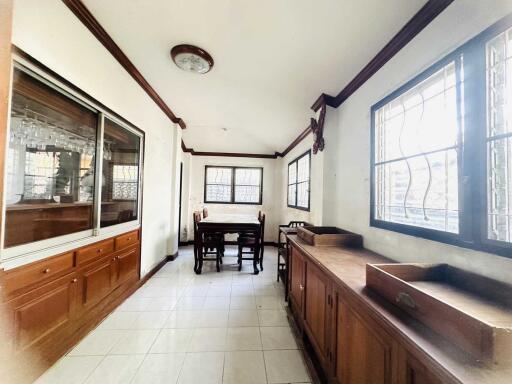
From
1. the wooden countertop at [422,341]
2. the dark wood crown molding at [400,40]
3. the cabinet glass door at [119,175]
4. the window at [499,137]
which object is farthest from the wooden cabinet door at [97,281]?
the dark wood crown molding at [400,40]

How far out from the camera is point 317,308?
1.61 meters

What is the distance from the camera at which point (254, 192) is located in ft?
19.7

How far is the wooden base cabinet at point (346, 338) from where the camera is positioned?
796mm

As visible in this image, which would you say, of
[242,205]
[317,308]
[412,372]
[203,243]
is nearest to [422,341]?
[412,372]

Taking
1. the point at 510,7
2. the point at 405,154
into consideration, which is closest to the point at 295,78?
the point at 405,154

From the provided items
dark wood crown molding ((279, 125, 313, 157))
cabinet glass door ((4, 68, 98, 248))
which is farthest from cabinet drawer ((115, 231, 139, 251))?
dark wood crown molding ((279, 125, 313, 157))

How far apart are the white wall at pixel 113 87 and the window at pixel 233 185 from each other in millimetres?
1698

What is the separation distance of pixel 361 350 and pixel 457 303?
18.4 inches

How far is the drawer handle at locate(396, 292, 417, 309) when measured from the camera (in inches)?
33.2

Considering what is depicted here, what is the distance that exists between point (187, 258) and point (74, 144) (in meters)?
3.16

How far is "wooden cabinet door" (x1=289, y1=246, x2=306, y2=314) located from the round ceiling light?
2220mm

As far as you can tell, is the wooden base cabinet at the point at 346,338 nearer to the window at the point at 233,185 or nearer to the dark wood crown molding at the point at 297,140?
the dark wood crown molding at the point at 297,140

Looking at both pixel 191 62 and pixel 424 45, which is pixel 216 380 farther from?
pixel 191 62

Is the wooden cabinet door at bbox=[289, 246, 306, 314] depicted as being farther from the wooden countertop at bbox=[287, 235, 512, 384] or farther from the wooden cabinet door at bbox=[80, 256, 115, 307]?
the wooden cabinet door at bbox=[80, 256, 115, 307]
